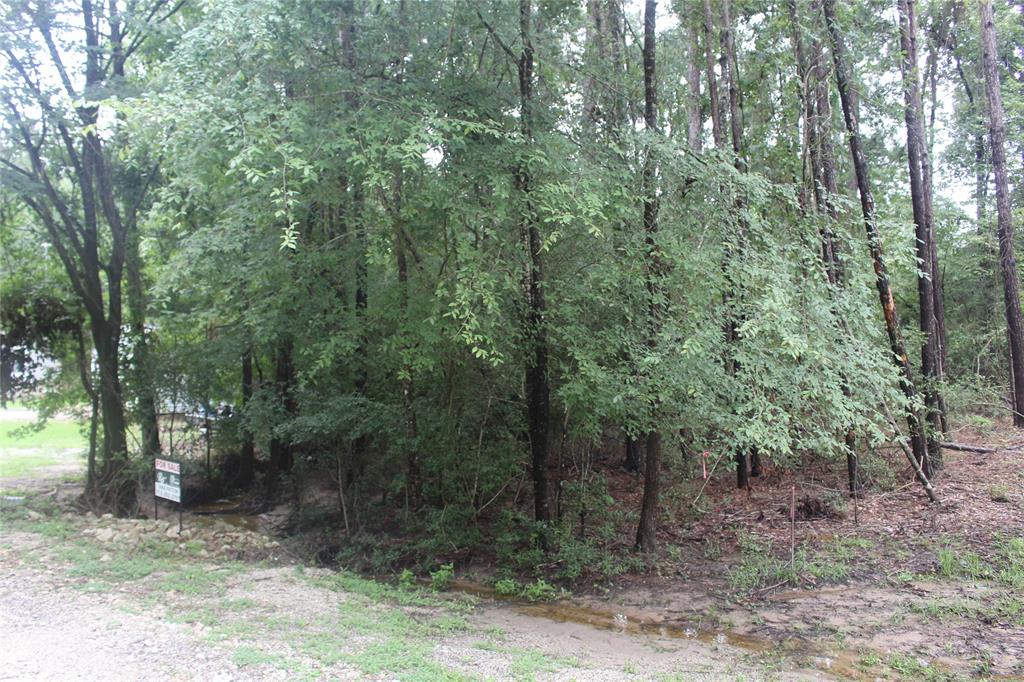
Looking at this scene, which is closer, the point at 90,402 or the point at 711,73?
the point at 711,73

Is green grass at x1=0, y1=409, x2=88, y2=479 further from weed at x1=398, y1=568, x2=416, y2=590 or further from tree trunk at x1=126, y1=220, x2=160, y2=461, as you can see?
weed at x1=398, y1=568, x2=416, y2=590

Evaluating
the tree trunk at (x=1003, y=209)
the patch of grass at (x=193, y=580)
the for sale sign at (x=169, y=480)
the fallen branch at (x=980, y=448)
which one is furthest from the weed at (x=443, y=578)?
the tree trunk at (x=1003, y=209)

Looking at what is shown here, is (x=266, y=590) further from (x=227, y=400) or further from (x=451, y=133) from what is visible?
(x=227, y=400)

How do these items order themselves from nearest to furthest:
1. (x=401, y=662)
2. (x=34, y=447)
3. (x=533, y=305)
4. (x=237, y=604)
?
(x=401, y=662) < (x=237, y=604) < (x=533, y=305) < (x=34, y=447)

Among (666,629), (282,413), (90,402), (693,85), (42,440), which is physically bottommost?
(666,629)

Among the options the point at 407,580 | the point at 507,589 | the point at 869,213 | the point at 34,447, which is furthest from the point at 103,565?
the point at 34,447

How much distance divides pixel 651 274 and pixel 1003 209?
9507 millimetres

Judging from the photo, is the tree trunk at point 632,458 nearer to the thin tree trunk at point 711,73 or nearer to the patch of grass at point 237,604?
the thin tree trunk at point 711,73

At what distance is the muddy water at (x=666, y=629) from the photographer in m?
6.10

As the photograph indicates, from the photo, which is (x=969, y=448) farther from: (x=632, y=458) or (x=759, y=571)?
(x=759, y=571)

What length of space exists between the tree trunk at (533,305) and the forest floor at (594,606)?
175cm

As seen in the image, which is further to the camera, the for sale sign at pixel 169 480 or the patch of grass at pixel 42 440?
the patch of grass at pixel 42 440

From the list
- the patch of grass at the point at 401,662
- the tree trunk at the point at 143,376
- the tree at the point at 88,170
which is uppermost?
the tree at the point at 88,170

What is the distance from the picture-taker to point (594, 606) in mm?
7922
